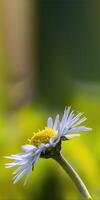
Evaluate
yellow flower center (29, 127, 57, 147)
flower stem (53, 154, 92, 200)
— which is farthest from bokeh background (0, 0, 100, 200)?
flower stem (53, 154, 92, 200)

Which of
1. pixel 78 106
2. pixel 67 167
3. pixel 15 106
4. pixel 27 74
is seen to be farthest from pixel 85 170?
pixel 27 74

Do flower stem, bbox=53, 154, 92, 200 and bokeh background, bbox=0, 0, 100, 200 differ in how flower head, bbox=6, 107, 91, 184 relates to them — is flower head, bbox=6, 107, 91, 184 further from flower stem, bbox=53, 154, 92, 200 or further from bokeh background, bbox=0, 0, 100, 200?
bokeh background, bbox=0, 0, 100, 200

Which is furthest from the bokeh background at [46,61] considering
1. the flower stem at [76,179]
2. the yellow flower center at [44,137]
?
the flower stem at [76,179]

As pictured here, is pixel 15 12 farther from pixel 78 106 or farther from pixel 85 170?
pixel 85 170

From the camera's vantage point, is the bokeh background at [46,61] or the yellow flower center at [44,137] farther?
the bokeh background at [46,61]

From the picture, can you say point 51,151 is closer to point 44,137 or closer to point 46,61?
point 44,137

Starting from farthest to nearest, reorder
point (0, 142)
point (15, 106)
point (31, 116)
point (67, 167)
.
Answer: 1. point (15, 106)
2. point (31, 116)
3. point (0, 142)
4. point (67, 167)

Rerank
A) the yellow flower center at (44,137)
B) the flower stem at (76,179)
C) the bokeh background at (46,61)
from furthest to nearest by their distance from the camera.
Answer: the bokeh background at (46,61) < the yellow flower center at (44,137) < the flower stem at (76,179)

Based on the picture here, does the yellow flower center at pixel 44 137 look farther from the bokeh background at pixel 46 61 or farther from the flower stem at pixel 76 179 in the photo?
the bokeh background at pixel 46 61
